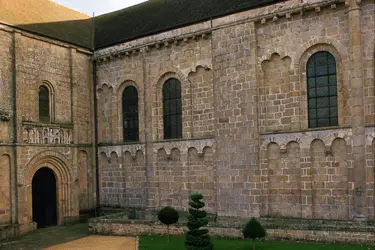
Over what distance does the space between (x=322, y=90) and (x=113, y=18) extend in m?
16.1

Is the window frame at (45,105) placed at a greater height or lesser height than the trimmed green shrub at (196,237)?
greater

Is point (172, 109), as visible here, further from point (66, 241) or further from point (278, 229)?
point (278, 229)

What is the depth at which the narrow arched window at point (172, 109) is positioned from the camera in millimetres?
21125

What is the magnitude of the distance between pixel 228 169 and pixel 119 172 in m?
7.55

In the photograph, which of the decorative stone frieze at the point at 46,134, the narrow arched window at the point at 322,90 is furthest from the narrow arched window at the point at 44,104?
the narrow arched window at the point at 322,90

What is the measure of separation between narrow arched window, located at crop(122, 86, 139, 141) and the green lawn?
7.60 metres

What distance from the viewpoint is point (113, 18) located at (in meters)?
26.8

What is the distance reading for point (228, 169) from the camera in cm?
1852

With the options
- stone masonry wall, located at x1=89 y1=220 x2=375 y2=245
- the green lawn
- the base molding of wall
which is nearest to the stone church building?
the base molding of wall

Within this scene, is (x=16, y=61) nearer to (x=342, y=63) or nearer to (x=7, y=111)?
(x=7, y=111)

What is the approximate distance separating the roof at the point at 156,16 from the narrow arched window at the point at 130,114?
10.4ft

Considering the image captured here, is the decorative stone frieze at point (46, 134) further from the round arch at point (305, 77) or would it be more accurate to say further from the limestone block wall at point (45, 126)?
the round arch at point (305, 77)

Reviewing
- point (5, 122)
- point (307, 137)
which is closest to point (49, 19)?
point (5, 122)

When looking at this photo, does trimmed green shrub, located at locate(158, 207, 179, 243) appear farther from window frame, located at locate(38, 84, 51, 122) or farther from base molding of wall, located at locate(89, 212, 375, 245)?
window frame, located at locate(38, 84, 51, 122)
